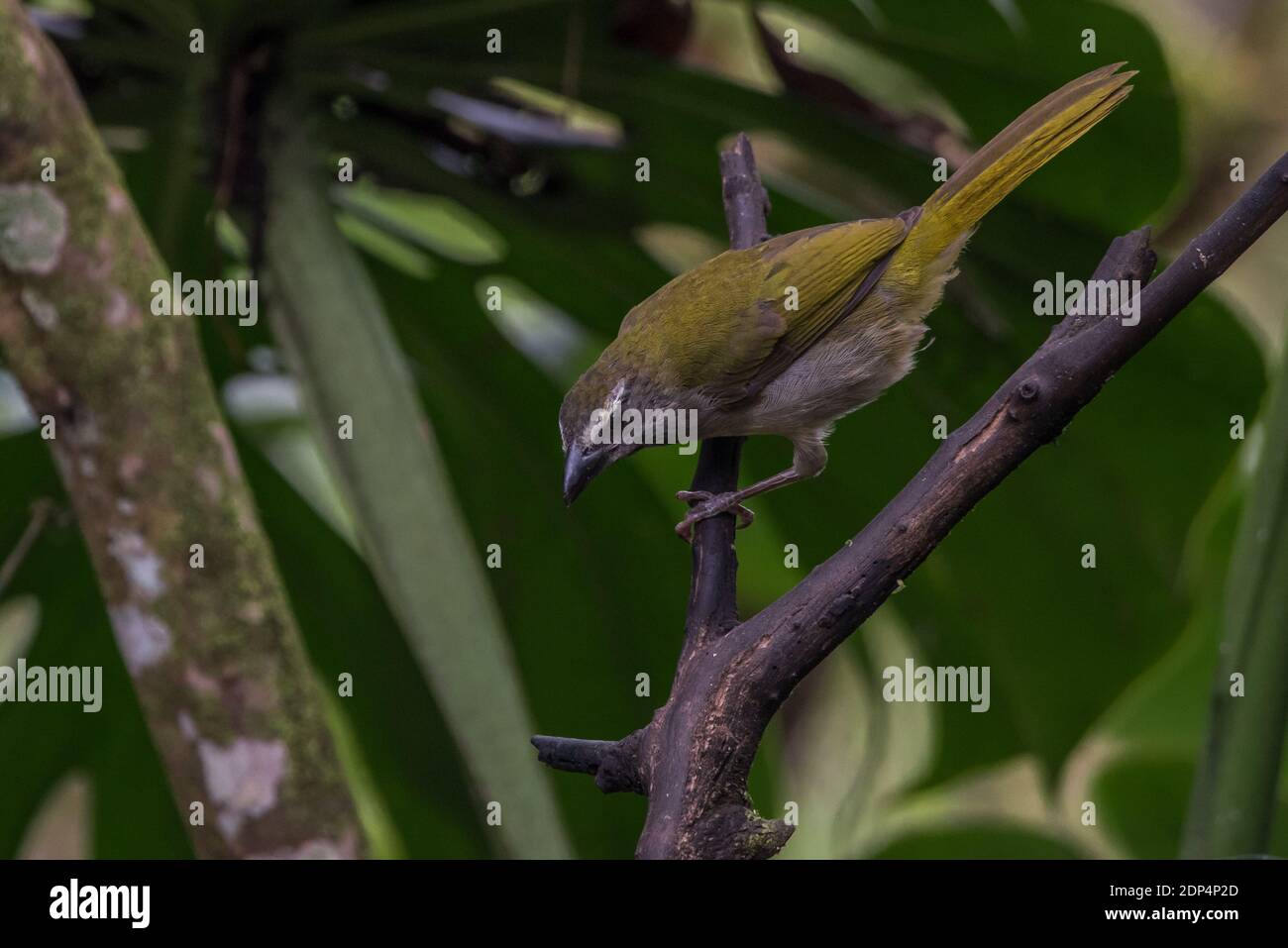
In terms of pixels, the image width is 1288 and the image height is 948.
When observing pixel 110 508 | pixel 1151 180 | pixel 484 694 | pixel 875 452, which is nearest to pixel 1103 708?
pixel 875 452

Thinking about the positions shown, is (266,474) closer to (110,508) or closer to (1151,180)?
(110,508)

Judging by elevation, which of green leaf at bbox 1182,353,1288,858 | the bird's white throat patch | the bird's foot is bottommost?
green leaf at bbox 1182,353,1288,858

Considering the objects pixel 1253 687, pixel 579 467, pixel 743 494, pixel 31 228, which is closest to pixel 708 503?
pixel 743 494

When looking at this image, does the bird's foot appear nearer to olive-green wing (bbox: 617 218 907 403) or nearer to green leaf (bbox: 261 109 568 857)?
olive-green wing (bbox: 617 218 907 403)

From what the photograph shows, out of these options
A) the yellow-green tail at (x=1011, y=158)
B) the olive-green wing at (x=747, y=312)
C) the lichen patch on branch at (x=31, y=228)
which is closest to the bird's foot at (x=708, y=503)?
the olive-green wing at (x=747, y=312)

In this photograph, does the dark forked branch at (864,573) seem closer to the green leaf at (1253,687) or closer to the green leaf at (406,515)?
the green leaf at (1253,687)

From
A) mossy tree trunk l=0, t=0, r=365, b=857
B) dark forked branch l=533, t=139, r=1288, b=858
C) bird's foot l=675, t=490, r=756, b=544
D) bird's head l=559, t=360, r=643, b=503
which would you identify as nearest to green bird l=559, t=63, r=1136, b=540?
bird's head l=559, t=360, r=643, b=503
